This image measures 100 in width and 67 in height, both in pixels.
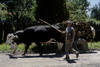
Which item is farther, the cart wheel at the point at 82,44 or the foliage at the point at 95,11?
the foliage at the point at 95,11

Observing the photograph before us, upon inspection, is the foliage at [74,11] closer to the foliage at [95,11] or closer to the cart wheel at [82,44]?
the cart wheel at [82,44]

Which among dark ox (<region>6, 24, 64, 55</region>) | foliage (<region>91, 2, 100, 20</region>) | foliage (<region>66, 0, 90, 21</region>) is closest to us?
Answer: dark ox (<region>6, 24, 64, 55</region>)

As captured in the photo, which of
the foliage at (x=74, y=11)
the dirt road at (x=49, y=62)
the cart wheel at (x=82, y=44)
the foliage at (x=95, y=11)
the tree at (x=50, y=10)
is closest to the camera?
the dirt road at (x=49, y=62)

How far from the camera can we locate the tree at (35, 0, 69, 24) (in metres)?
13.5

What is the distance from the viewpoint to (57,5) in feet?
44.7

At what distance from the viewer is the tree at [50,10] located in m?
13.5

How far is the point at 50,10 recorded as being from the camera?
13.4 meters

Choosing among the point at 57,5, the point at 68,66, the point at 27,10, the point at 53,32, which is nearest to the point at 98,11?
the point at 27,10

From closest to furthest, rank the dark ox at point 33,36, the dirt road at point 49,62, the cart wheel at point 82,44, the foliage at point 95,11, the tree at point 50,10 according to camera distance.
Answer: the dirt road at point 49,62 < the dark ox at point 33,36 < the cart wheel at point 82,44 < the tree at point 50,10 < the foliage at point 95,11

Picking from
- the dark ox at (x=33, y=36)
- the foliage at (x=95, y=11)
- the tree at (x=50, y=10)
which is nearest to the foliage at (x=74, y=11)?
the tree at (x=50, y=10)

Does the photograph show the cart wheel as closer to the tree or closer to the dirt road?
the dirt road

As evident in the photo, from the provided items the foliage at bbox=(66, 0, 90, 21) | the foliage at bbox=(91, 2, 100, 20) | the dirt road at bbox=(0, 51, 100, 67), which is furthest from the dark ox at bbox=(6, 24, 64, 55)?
the foliage at bbox=(91, 2, 100, 20)

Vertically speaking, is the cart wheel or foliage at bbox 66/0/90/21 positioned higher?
foliage at bbox 66/0/90/21

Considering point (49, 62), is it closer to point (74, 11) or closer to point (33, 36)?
point (33, 36)
